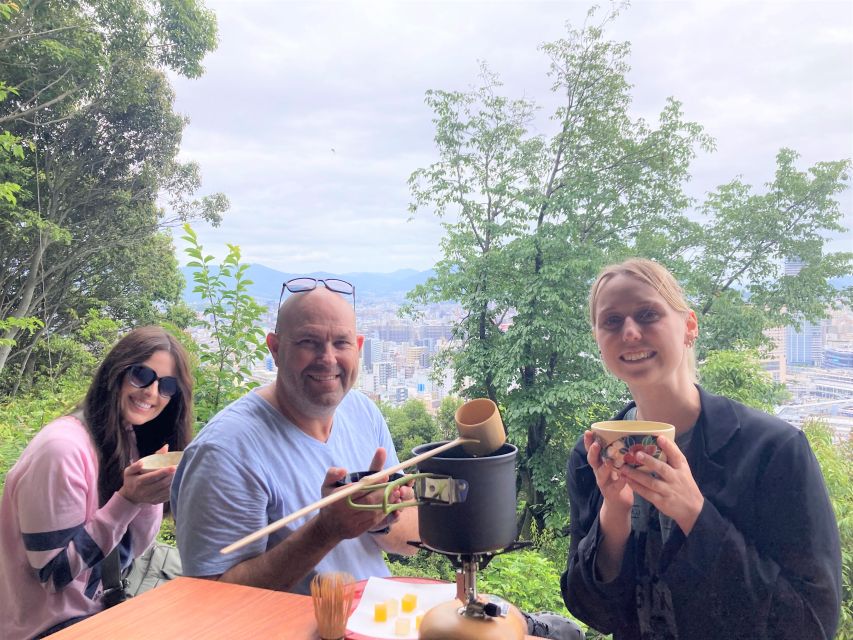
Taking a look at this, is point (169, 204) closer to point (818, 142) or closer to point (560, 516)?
point (560, 516)

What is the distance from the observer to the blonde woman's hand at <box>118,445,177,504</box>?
56.3 inches

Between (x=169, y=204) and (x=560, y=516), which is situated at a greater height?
(x=169, y=204)

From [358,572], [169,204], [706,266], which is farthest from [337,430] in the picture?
[169,204]

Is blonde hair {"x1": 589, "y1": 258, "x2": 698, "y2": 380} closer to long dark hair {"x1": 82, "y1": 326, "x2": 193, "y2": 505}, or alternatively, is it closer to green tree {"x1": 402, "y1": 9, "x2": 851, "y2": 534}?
long dark hair {"x1": 82, "y1": 326, "x2": 193, "y2": 505}

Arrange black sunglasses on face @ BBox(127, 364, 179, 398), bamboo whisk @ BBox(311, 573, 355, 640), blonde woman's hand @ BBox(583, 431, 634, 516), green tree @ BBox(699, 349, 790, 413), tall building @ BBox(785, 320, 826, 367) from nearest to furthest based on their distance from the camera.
Answer: bamboo whisk @ BBox(311, 573, 355, 640) < blonde woman's hand @ BBox(583, 431, 634, 516) < black sunglasses on face @ BBox(127, 364, 179, 398) < tall building @ BBox(785, 320, 826, 367) < green tree @ BBox(699, 349, 790, 413)

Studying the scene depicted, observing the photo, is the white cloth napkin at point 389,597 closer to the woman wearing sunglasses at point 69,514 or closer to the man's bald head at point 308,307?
the man's bald head at point 308,307

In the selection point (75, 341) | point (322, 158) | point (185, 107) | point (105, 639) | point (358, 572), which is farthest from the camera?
point (185, 107)

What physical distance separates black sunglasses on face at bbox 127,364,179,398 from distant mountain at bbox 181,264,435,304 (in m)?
0.41

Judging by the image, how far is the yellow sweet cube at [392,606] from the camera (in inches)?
35.1

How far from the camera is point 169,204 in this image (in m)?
5.72

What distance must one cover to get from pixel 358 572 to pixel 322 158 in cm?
385

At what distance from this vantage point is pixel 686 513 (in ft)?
3.10

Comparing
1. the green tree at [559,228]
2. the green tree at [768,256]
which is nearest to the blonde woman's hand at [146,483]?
the green tree at [768,256]

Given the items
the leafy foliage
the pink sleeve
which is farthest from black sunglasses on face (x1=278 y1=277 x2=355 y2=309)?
the leafy foliage
